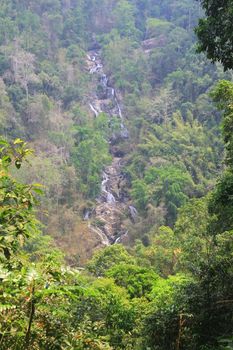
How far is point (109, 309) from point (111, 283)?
316cm

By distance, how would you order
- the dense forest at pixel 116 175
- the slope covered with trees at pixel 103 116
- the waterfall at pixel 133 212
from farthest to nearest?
1. the waterfall at pixel 133 212
2. the slope covered with trees at pixel 103 116
3. the dense forest at pixel 116 175

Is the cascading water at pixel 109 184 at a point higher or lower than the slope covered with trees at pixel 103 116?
lower

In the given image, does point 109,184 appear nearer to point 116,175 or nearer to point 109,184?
point 109,184

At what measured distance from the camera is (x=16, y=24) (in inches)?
1620

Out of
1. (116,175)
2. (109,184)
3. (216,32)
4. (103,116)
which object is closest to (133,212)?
(109,184)

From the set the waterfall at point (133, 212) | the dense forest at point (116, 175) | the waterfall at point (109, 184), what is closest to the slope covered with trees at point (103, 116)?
the dense forest at point (116, 175)

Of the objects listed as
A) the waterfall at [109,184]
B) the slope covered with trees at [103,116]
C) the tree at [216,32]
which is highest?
the tree at [216,32]

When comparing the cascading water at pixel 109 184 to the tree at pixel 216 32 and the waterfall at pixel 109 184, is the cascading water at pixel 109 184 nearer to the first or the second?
the waterfall at pixel 109 184

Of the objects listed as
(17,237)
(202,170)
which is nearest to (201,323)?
(17,237)

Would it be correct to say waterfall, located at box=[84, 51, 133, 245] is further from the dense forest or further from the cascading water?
the dense forest

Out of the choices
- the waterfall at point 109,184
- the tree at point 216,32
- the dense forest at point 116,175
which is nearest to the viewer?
the dense forest at point 116,175

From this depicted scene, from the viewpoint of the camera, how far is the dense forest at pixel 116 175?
264cm

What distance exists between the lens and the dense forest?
8.66ft

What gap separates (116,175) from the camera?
109 feet
